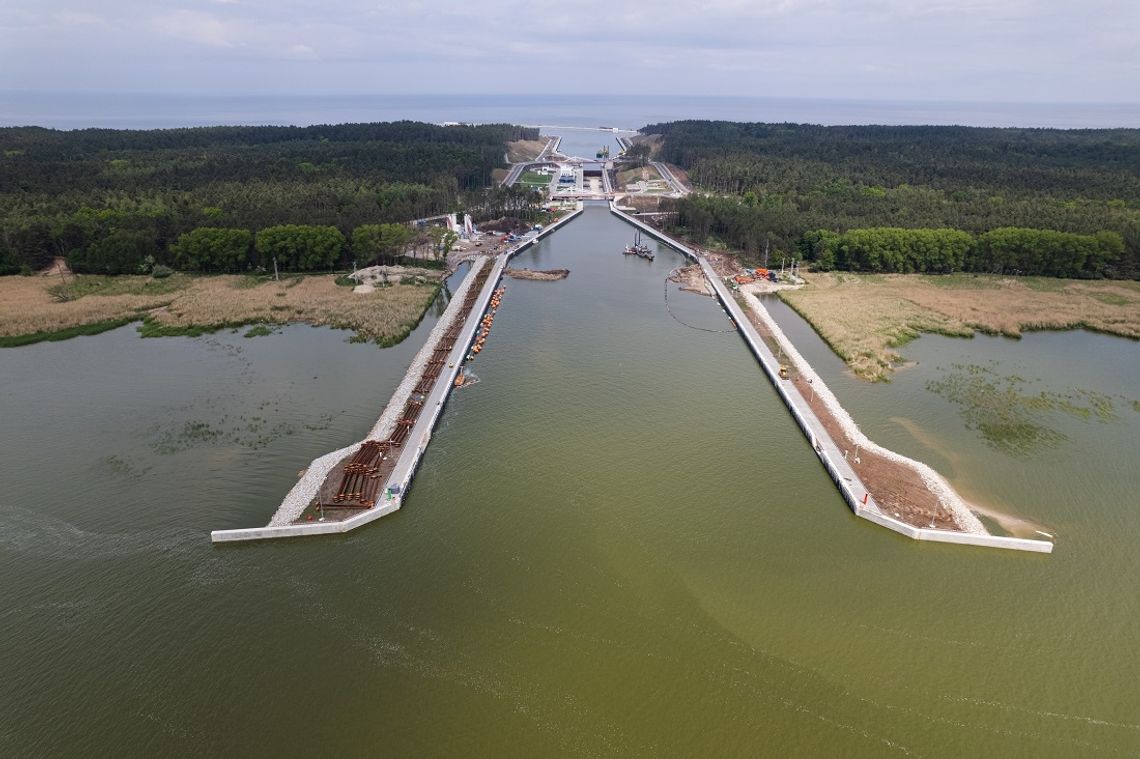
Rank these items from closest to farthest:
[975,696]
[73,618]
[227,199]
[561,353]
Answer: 1. [975,696]
2. [73,618]
3. [561,353]
4. [227,199]

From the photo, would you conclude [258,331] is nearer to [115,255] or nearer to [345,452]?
[345,452]

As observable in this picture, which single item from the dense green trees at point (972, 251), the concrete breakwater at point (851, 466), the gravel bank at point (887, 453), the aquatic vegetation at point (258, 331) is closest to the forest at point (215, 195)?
the aquatic vegetation at point (258, 331)

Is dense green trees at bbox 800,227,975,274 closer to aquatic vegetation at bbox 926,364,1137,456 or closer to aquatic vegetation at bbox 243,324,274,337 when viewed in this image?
aquatic vegetation at bbox 926,364,1137,456

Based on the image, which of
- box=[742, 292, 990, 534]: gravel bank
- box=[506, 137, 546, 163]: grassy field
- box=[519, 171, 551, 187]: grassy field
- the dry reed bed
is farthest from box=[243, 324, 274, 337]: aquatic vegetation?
box=[506, 137, 546, 163]: grassy field

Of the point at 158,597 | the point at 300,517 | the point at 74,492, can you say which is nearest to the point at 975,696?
the point at 300,517

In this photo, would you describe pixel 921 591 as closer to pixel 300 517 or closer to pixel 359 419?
pixel 300 517

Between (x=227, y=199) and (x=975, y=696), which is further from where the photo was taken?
(x=227, y=199)

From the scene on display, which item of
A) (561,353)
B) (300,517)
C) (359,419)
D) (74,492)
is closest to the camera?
(300,517)
